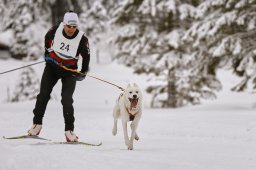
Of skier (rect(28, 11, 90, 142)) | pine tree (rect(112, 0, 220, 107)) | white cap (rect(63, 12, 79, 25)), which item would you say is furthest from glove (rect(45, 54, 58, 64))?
pine tree (rect(112, 0, 220, 107))

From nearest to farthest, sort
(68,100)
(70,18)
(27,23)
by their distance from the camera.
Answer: (70,18) < (68,100) < (27,23)

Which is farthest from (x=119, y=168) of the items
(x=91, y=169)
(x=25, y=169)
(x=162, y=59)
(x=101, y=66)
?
(x=101, y=66)

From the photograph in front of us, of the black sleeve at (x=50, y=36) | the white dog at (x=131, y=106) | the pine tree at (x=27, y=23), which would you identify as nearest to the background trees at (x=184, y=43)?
the white dog at (x=131, y=106)

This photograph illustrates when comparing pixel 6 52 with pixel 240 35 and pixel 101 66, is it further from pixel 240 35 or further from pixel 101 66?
pixel 240 35

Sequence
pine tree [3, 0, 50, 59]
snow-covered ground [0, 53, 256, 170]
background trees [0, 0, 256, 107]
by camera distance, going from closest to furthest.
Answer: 1. snow-covered ground [0, 53, 256, 170]
2. background trees [0, 0, 256, 107]
3. pine tree [3, 0, 50, 59]

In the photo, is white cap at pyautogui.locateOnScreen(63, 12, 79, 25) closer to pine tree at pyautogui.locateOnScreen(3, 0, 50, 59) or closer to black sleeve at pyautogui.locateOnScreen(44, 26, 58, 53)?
black sleeve at pyautogui.locateOnScreen(44, 26, 58, 53)

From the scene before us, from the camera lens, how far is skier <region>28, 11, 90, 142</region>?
730 cm

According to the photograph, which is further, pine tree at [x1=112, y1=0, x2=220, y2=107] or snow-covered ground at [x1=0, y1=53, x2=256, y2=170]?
pine tree at [x1=112, y1=0, x2=220, y2=107]

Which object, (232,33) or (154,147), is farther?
(232,33)

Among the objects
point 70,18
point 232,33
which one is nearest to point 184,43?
point 232,33

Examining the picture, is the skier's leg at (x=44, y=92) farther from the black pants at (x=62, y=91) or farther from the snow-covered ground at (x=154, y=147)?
the snow-covered ground at (x=154, y=147)

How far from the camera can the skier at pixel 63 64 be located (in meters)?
7.30

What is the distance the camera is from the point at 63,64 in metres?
7.40

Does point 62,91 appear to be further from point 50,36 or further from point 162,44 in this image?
point 162,44
